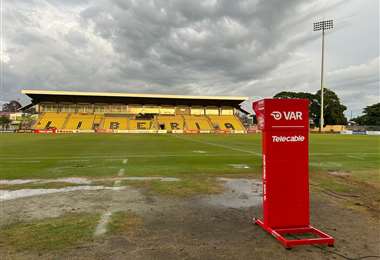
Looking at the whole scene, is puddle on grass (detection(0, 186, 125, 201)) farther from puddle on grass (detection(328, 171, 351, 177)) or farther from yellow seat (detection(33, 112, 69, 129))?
yellow seat (detection(33, 112, 69, 129))

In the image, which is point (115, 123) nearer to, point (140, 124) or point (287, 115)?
point (140, 124)

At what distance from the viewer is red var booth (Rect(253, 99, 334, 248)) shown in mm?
4793

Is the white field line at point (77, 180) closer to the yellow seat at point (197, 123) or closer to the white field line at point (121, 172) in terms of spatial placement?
the white field line at point (121, 172)

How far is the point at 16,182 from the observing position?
926cm

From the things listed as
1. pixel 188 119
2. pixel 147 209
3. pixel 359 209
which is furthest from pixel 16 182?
pixel 188 119

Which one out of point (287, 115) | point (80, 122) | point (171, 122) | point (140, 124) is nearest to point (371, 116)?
point (171, 122)

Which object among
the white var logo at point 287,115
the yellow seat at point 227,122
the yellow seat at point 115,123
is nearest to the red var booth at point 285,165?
the white var logo at point 287,115

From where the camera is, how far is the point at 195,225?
519 cm

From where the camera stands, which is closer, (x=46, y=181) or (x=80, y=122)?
(x=46, y=181)

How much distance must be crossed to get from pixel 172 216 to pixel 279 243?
6.70ft

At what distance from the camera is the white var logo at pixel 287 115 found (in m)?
4.79

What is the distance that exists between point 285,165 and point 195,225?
5.79 ft

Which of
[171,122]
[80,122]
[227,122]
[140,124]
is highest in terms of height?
[227,122]

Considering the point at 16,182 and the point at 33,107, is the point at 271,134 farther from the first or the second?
the point at 33,107
